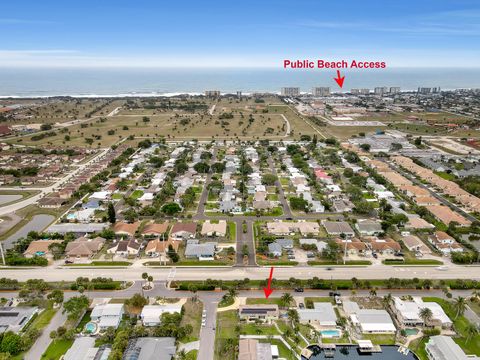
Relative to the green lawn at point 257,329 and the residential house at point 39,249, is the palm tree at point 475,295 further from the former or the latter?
the residential house at point 39,249

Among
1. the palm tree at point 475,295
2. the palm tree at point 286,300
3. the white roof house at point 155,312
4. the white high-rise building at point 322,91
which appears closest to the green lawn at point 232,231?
the palm tree at point 286,300

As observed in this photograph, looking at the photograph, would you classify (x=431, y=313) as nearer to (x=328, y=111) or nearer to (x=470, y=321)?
(x=470, y=321)

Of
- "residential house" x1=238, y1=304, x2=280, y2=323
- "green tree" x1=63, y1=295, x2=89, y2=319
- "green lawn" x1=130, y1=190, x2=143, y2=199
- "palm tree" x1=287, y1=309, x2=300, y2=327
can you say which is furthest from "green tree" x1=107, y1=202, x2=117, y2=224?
"palm tree" x1=287, y1=309, x2=300, y2=327

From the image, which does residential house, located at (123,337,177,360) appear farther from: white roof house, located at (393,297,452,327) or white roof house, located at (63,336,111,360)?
white roof house, located at (393,297,452,327)

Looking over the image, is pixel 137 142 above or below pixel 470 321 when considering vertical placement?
above

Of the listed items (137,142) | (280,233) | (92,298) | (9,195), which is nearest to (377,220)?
(280,233)

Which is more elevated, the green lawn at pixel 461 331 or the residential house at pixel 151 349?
the residential house at pixel 151 349
